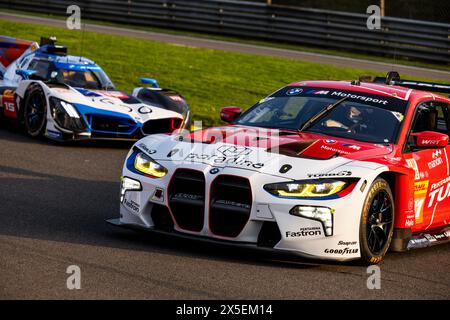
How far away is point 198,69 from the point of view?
71.2 ft

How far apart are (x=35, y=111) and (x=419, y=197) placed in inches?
296

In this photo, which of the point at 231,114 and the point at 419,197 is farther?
the point at 231,114

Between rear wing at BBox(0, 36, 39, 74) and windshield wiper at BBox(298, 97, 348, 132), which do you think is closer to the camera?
windshield wiper at BBox(298, 97, 348, 132)

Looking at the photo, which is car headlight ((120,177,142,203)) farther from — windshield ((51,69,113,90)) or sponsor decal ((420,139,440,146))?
windshield ((51,69,113,90))

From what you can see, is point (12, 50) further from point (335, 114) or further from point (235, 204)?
point (235, 204)

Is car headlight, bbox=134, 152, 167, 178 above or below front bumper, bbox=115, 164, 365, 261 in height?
above

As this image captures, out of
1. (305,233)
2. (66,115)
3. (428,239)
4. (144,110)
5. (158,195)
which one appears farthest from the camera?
(144,110)

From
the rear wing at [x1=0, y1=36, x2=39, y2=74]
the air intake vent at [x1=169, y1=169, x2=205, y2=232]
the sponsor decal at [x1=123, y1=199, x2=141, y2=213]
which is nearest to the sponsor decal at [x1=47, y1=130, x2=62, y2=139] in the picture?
the rear wing at [x1=0, y1=36, x2=39, y2=74]

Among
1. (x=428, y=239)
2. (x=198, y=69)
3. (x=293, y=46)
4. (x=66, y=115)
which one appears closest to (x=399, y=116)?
(x=428, y=239)

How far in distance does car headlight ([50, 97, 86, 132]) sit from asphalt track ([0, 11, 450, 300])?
375 centimetres

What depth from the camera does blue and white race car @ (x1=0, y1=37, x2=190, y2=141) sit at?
1394 centimetres

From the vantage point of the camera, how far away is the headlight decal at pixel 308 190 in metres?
7.32

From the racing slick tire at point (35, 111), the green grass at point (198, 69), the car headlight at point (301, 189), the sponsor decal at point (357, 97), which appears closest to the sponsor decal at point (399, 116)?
the sponsor decal at point (357, 97)

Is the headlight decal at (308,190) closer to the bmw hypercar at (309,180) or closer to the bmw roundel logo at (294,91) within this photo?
the bmw hypercar at (309,180)
